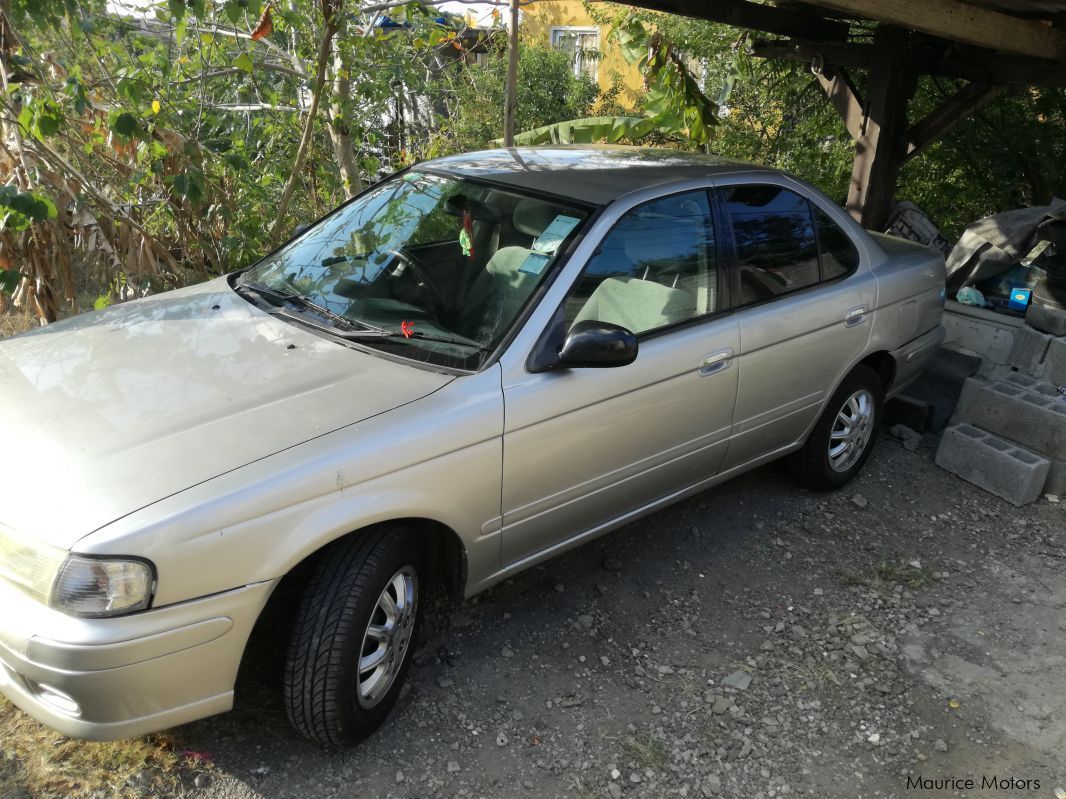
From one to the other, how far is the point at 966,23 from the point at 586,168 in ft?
9.62

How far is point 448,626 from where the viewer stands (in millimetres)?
3607

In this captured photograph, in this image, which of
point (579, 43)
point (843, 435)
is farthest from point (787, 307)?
point (579, 43)

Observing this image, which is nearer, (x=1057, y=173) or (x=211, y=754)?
(x=211, y=754)

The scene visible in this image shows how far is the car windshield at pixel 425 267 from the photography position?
3172 mm

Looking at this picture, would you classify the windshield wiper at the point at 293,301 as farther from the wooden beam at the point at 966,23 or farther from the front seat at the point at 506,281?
the wooden beam at the point at 966,23

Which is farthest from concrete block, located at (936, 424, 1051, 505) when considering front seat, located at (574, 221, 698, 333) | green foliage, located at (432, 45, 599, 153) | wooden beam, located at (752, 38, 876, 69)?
green foliage, located at (432, 45, 599, 153)

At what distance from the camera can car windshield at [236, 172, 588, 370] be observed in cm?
317

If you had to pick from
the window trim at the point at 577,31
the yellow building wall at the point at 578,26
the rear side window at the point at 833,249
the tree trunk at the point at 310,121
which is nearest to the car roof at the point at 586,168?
the rear side window at the point at 833,249

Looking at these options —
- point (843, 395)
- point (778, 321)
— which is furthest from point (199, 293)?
point (843, 395)

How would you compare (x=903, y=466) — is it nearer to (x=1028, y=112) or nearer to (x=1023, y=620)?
(x=1023, y=620)

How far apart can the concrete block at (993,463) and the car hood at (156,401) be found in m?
3.58

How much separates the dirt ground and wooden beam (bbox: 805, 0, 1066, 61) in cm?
265

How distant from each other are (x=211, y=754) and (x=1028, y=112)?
29.4ft

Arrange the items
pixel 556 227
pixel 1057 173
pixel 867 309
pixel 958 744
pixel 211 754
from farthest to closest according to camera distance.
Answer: pixel 1057 173, pixel 867 309, pixel 556 227, pixel 958 744, pixel 211 754
